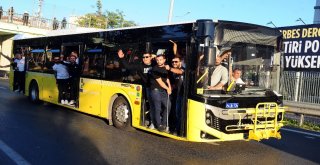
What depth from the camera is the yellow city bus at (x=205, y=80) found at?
296 inches

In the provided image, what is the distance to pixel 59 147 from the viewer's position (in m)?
7.69

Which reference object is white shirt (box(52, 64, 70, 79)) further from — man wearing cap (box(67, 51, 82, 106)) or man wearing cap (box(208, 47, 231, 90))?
man wearing cap (box(208, 47, 231, 90))

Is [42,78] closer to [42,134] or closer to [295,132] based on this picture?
[42,134]

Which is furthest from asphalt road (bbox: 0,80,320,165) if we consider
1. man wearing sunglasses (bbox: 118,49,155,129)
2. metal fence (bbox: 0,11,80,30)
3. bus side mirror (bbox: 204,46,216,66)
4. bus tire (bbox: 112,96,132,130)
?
metal fence (bbox: 0,11,80,30)

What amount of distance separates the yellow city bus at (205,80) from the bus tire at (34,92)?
4.79 meters

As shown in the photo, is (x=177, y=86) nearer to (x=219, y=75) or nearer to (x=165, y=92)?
(x=165, y=92)

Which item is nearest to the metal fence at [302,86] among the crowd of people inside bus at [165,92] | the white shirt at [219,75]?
the crowd of people inside bus at [165,92]

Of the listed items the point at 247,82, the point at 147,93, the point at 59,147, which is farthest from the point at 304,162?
the point at 59,147

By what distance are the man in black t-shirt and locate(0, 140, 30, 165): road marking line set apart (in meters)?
2.91

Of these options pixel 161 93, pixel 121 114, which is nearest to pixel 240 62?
pixel 161 93

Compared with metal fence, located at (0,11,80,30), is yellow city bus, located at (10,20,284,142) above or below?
below

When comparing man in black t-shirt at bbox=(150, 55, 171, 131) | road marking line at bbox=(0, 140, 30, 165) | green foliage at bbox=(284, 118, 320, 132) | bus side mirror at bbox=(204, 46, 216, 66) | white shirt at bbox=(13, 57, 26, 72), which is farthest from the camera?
white shirt at bbox=(13, 57, 26, 72)

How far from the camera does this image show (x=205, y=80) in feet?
24.7

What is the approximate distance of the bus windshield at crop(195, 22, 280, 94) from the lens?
7.53 metres
